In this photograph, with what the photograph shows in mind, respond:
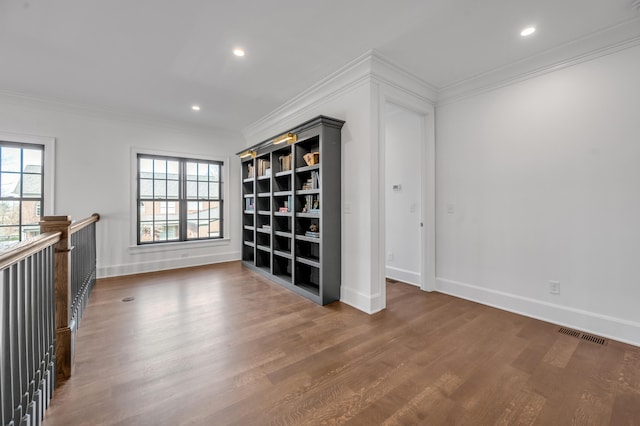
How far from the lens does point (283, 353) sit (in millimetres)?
2154

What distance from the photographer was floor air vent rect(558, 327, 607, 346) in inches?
92.5

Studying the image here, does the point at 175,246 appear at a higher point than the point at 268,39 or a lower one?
lower

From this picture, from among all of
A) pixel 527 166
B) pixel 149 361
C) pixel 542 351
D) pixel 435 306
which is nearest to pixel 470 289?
pixel 435 306

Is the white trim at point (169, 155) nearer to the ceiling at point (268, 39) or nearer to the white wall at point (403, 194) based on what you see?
the ceiling at point (268, 39)

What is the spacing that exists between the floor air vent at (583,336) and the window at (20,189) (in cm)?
677

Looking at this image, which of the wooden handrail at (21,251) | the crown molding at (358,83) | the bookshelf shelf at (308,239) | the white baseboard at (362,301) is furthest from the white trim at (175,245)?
the wooden handrail at (21,251)

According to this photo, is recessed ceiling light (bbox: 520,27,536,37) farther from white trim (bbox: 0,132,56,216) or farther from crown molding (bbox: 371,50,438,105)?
white trim (bbox: 0,132,56,216)

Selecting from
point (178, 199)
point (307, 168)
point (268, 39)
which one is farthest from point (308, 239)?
point (178, 199)

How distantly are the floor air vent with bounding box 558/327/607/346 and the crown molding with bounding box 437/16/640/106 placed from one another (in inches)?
100.0

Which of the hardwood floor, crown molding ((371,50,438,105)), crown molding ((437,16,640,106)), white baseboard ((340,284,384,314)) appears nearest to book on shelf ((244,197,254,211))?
the hardwood floor

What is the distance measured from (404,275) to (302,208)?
186cm

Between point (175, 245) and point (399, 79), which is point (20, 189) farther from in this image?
point (399, 79)

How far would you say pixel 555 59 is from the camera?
271 cm

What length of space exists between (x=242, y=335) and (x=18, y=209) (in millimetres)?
4226
